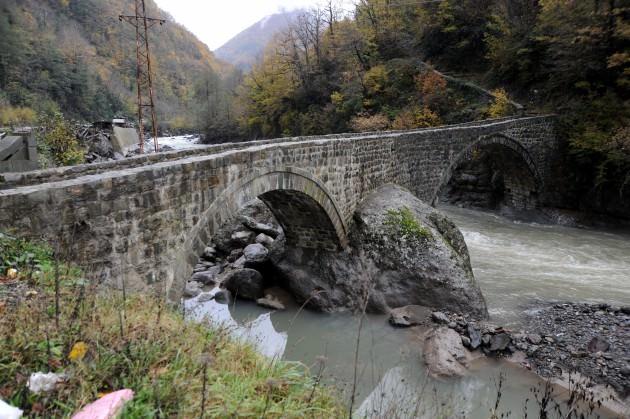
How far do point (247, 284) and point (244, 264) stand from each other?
123cm

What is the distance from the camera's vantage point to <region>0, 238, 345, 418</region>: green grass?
7.15 ft

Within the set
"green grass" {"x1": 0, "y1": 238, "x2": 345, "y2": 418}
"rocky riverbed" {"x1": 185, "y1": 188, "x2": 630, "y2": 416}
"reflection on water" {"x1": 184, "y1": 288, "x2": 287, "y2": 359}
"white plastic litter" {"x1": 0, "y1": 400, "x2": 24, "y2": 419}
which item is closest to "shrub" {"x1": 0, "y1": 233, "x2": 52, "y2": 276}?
"green grass" {"x1": 0, "y1": 238, "x2": 345, "y2": 418}

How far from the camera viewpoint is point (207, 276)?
11.6 m

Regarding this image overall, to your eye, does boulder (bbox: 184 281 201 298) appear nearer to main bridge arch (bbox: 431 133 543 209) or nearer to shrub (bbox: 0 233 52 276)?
shrub (bbox: 0 233 52 276)

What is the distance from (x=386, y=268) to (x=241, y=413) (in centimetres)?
778

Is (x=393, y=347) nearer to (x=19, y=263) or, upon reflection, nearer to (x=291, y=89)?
(x=19, y=263)

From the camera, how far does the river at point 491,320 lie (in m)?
6.36

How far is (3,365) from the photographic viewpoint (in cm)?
216

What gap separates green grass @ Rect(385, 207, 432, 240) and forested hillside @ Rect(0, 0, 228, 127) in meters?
24.8

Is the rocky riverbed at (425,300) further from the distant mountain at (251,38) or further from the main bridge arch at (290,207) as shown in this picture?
the distant mountain at (251,38)

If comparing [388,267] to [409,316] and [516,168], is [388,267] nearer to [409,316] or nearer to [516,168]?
[409,316]

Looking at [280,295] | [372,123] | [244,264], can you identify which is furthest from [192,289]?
[372,123]

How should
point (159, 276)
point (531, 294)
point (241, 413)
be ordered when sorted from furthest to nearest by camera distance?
point (531, 294), point (159, 276), point (241, 413)

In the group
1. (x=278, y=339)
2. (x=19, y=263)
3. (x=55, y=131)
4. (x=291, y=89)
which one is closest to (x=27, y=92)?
(x=291, y=89)
